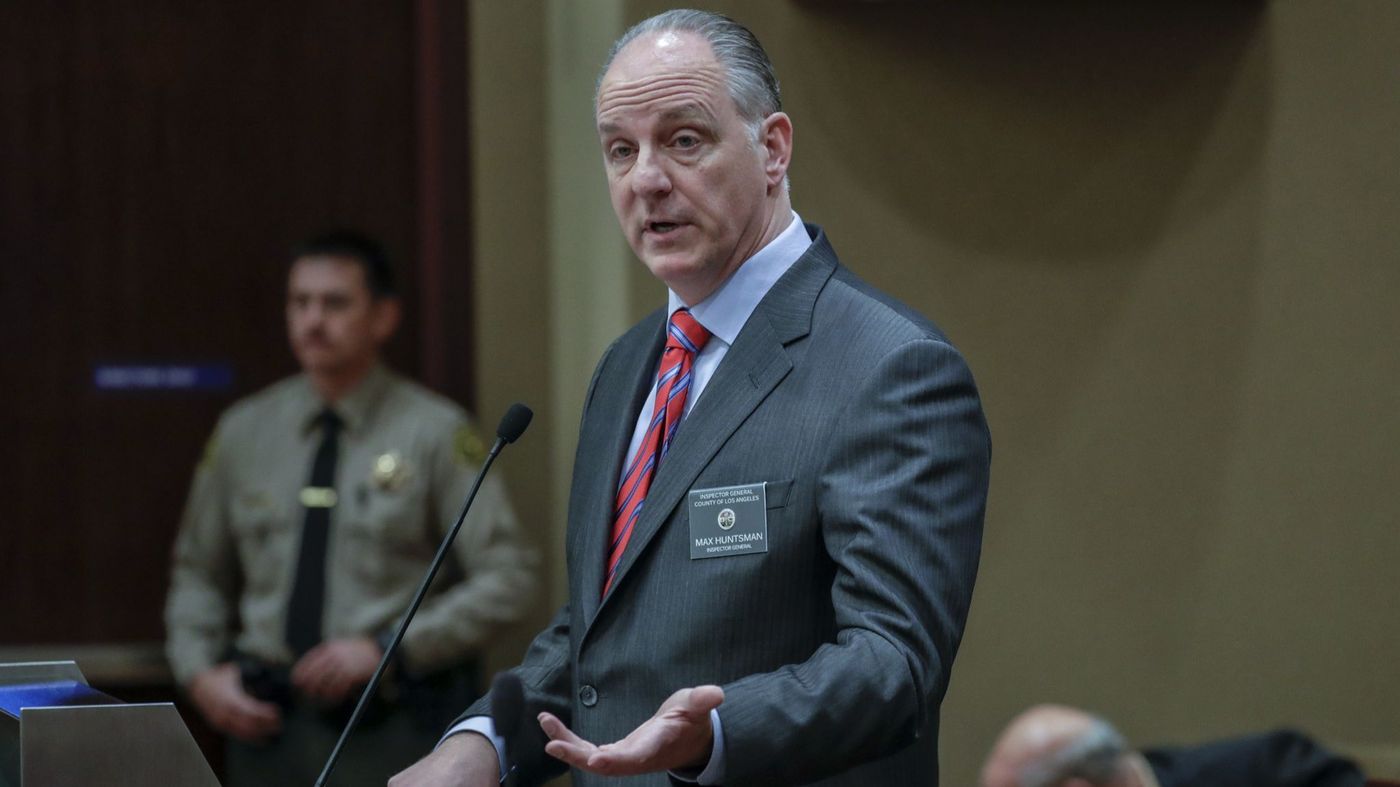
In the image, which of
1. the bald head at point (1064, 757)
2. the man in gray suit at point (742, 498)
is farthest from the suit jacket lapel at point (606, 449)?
the bald head at point (1064, 757)

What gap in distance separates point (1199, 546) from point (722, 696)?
239 cm

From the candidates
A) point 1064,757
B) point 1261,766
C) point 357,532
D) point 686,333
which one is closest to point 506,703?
point 686,333

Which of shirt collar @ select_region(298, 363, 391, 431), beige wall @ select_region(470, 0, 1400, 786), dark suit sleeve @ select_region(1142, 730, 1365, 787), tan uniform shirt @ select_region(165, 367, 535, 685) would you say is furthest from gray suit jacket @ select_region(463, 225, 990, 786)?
shirt collar @ select_region(298, 363, 391, 431)

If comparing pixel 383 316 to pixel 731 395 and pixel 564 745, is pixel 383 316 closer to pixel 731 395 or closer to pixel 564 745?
pixel 731 395

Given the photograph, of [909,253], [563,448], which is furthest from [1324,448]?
[563,448]

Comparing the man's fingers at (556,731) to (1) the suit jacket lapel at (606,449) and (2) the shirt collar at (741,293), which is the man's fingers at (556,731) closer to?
(1) the suit jacket lapel at (606,449)

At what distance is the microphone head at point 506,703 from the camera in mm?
1590

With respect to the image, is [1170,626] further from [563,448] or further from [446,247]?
[446,247]

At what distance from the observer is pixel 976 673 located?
3789 millimetres

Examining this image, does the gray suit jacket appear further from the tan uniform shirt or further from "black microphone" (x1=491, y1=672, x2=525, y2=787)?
the tan uniform shirt

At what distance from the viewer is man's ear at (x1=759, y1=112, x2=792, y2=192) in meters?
2.13

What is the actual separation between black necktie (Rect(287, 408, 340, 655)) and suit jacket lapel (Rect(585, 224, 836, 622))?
202cm

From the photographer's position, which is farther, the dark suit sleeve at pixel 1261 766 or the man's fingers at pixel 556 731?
the dark suit sleeve at pixel 1261 766

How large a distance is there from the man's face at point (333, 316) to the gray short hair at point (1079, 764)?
233 cm
